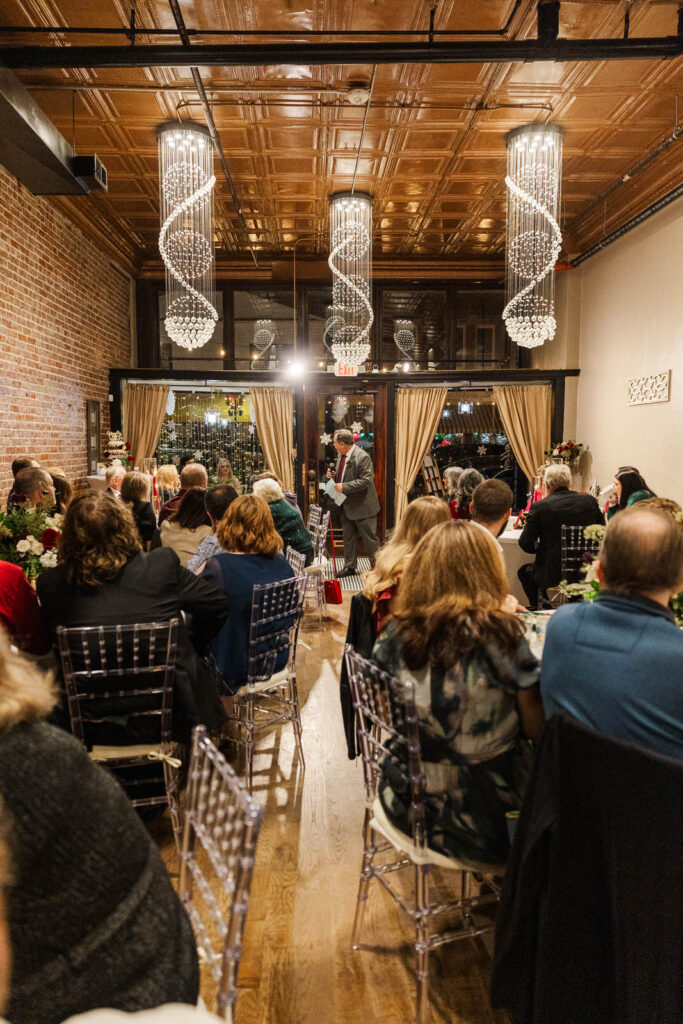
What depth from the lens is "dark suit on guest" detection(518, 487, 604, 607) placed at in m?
4.89

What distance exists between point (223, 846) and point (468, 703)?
0.78m

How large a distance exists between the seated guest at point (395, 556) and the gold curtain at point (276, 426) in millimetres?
6509

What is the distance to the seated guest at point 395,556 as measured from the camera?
2738 millimetres

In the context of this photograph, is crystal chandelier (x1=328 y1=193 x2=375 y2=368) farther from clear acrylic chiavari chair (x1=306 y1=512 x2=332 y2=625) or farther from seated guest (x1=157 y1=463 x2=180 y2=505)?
seated guest (x1=157 y1=463 x2=180 y2=505)

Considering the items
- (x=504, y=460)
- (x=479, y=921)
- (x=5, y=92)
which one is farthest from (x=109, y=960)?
(x=504, y=460)

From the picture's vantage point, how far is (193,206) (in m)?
5.16

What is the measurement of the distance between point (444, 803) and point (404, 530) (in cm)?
133

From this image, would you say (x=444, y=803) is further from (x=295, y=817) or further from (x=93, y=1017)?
(x=295, y=817)

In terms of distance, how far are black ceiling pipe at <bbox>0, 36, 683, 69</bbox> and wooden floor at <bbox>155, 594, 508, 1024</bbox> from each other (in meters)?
3.86

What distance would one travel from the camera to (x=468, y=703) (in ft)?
6.14

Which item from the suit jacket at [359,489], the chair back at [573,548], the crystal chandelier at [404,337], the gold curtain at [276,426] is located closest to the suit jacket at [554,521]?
the chair back at [573,548]

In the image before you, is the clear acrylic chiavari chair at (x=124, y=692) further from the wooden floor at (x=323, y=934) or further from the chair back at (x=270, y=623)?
the chair back at (x=270, y=623)

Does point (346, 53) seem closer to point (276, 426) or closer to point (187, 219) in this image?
point (187, 219)

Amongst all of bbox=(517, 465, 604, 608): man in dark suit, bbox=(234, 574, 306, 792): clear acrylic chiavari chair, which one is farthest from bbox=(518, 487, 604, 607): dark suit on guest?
bbox=(234, 574, 306, 792): clear acrylic chiavari chair
